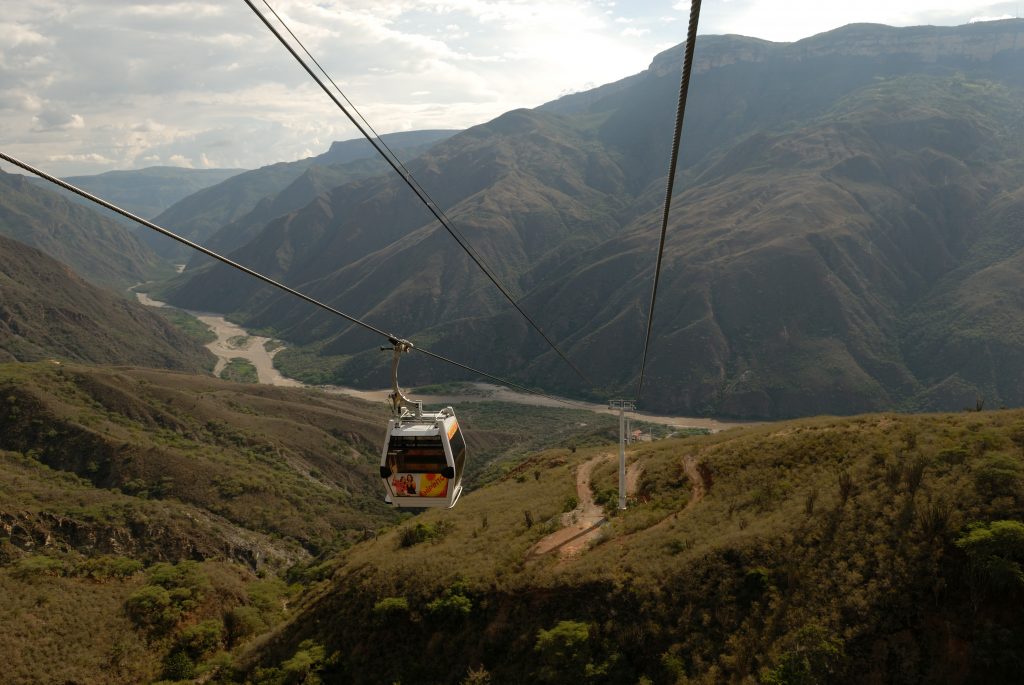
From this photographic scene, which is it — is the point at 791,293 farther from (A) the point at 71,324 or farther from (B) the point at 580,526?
(A) the point at 71,324

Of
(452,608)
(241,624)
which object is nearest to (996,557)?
(452,608)

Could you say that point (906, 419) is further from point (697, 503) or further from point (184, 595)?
point (184, 595)

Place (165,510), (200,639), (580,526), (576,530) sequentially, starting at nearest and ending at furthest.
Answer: (576,530), (580,526), (200,639), (165,510)

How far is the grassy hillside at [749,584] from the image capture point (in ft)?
56.0

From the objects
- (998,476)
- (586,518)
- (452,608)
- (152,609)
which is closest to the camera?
(998,476)

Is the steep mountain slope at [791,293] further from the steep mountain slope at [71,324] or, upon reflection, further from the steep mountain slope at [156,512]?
the steep mountain slope at [156,512]

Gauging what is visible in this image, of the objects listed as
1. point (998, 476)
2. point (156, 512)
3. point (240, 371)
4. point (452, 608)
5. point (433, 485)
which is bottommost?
point (240, 371)

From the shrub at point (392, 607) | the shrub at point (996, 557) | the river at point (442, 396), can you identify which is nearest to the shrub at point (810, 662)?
the shrub at point (996, 557)

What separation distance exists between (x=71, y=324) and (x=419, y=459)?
474ft

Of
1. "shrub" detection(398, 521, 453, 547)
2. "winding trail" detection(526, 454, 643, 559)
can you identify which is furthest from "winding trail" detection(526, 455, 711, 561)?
"shrub" detection(398, 521, 453, 547)

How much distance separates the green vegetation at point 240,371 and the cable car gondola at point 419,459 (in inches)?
5526

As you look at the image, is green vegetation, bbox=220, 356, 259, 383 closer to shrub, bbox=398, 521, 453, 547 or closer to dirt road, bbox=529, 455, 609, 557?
shrub, bbox=398, 521, 453, 547

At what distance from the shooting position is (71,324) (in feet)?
429

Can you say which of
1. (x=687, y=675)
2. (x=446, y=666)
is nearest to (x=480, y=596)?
(x=446, y=666)
